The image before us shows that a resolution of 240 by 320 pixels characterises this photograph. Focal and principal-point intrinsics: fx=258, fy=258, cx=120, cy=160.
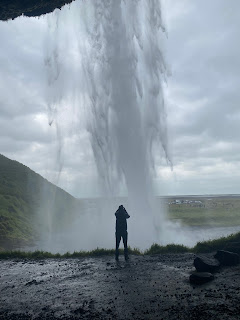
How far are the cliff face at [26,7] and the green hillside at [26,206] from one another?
26.0 m

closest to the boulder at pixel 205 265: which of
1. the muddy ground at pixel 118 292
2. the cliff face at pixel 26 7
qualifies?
the muddy ground at pixel 118 292

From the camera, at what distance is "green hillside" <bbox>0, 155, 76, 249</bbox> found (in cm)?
3938

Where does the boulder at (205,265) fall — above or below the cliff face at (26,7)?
below

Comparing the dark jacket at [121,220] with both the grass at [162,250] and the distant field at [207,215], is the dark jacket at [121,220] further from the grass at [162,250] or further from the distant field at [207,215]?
the distant field at [207,215]

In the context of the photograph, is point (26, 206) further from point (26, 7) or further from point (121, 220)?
point (121, 220)

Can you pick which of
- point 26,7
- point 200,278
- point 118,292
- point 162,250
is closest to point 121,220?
point 162,250

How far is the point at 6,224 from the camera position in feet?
133

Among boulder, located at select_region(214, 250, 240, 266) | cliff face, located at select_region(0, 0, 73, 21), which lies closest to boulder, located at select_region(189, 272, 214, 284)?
boulder, located at select_region(214, 250, 240, 266)

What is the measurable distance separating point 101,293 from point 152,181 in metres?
22.7

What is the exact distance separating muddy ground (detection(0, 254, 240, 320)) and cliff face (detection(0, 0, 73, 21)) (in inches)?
594

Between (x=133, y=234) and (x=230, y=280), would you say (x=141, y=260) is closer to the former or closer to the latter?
(x=230, y=280)

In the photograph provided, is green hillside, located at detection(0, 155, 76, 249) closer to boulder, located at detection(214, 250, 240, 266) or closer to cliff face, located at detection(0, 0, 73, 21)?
cliff face, located at detection(0, 0, 73, 21)

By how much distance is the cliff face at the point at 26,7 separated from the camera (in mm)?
15513

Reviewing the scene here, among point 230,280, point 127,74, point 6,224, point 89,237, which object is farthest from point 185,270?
point 6,224
